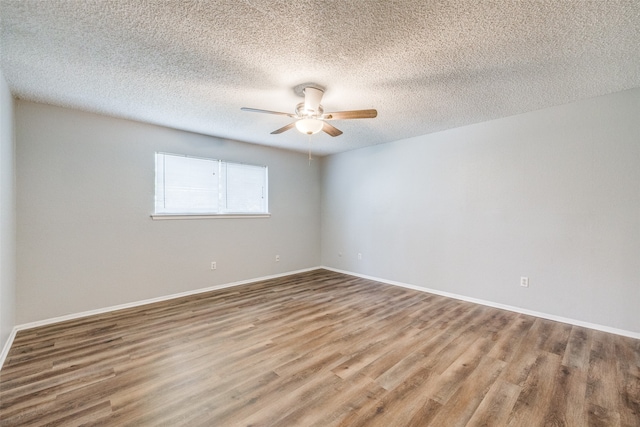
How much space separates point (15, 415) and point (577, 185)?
5.02 m

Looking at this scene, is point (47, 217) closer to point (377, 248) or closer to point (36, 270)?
point (36, 270)

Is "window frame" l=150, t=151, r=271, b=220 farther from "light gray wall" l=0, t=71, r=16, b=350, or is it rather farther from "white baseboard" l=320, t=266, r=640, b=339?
"white baseboard" l=320, t=266, r=640, b=339

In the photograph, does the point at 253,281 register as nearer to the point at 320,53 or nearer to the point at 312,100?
the point at 312,100

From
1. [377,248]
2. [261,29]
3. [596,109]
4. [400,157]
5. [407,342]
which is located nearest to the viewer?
[261,29]

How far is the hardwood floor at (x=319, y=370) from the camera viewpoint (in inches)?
64.0

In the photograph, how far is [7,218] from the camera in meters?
2.44

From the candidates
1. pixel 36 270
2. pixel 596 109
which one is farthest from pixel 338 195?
pixel 36 270

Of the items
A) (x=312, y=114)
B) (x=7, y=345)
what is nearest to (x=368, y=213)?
(x=312, y=114)

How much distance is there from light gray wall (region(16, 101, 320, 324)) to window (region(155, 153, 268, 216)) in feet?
0.43

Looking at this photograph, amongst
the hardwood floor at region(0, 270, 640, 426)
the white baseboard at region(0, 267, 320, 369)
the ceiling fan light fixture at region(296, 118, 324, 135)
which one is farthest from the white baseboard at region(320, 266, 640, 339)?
the ceiling fan light fixture at region(296, 118, 324, 135)

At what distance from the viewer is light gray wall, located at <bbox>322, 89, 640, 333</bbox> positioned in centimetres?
271

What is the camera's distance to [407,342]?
2527mm

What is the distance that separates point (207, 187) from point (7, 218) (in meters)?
2.10

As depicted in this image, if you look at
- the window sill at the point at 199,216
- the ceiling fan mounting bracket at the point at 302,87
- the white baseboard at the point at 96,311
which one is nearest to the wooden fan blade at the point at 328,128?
the ceiling fan mounting bracket at the point at 302,87
